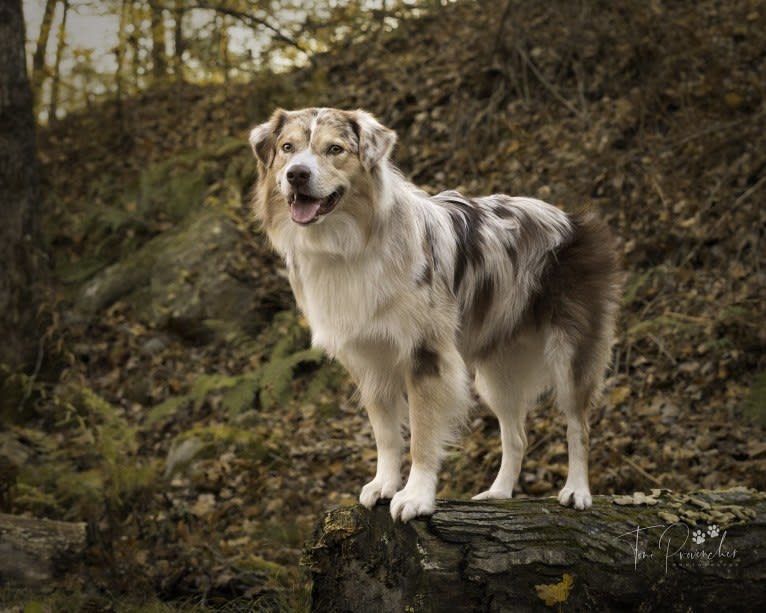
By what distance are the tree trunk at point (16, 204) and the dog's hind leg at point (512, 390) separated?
5.67 metres

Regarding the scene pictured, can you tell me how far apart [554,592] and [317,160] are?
7.56ft

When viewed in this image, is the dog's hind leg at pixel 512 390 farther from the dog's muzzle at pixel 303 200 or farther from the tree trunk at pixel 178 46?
the tree trunk at pixel 178 46

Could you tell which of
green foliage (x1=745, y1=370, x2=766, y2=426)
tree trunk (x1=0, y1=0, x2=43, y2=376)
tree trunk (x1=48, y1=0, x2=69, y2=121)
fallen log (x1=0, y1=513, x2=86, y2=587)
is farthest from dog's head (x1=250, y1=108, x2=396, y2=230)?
tree trunk (x1=48, y1=0, x2=69, y2=121)

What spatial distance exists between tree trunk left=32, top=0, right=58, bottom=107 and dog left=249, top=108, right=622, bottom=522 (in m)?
9.12

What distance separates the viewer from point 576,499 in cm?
434

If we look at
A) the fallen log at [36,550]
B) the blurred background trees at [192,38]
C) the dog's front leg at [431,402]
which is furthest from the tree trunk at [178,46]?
the dog's front leg at [431,402]

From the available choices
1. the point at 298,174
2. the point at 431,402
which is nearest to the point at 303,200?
the point at 298,174

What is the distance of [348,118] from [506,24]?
7600mm

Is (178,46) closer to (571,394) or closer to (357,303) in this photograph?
(357,303)

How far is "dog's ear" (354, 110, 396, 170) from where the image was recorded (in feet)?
14.3

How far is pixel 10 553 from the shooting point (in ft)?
19.2

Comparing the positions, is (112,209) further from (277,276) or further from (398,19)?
(398,19)

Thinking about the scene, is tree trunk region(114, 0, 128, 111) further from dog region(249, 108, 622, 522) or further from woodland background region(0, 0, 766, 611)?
dog region(249, 108, 622, 522)

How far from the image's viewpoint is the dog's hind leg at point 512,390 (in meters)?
5.25
